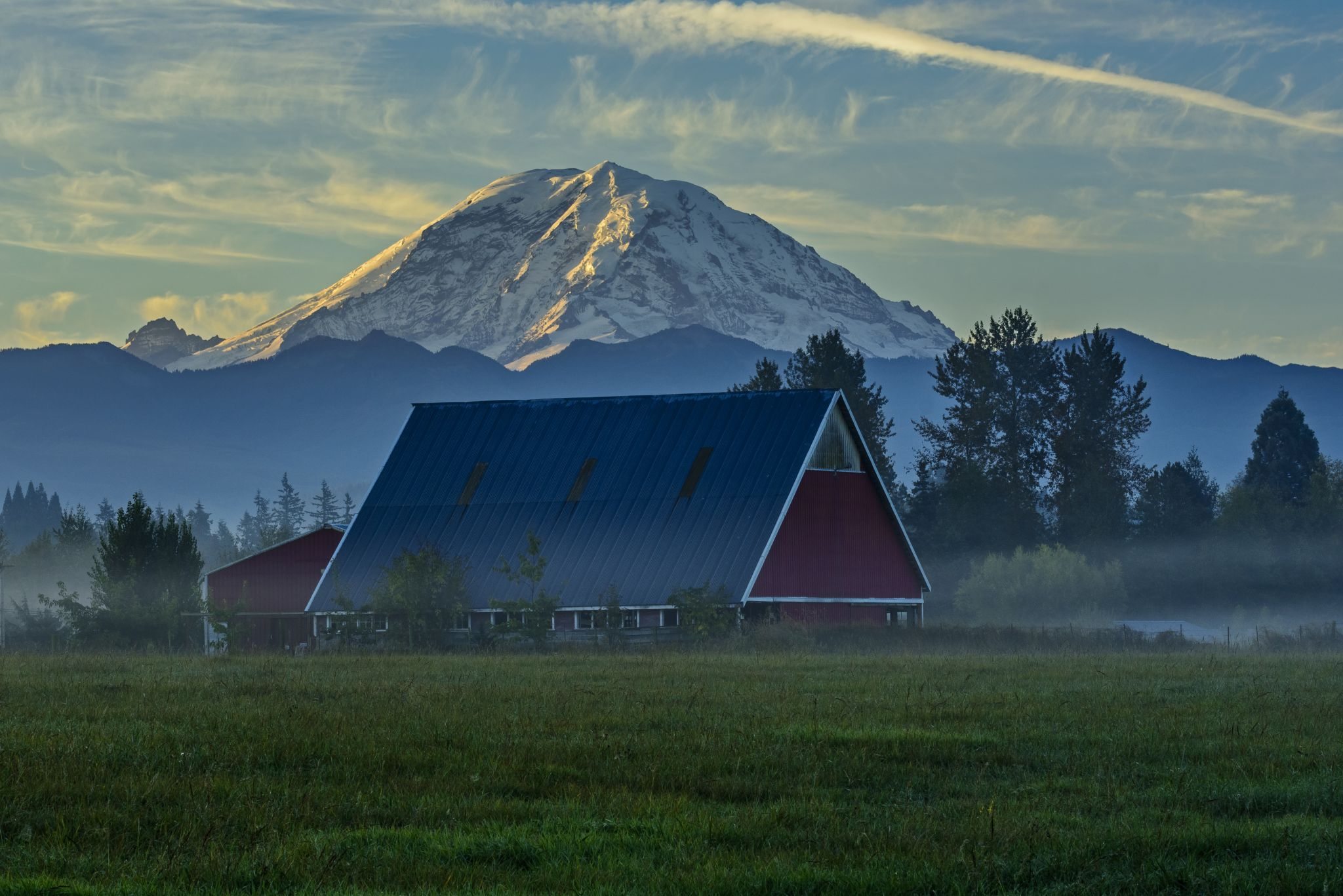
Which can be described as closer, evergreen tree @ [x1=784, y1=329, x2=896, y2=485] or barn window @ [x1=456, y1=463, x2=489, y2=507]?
barn window @ [x1=456, y1=463, x2=489, y2=507]

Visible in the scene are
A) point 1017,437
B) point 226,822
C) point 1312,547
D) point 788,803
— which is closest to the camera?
point 226,822

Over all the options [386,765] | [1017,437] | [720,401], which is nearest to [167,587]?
[720,401]

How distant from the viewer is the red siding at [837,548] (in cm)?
5703

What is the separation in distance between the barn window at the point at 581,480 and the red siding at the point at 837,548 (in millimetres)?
7557

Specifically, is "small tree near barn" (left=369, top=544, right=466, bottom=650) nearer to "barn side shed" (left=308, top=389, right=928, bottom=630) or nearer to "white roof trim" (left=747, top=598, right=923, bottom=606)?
"barn side shed" (left=308, top=389, right=928, bottom=630)

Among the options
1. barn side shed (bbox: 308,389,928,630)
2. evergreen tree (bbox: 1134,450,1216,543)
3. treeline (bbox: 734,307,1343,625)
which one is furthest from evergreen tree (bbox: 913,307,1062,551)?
barn side shed (bbox: 308,389,928,630)

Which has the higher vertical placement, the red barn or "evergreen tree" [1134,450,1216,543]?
"evergreen tree" [1134,450,1216,543]

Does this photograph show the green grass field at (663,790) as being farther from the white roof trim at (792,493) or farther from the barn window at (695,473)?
the barn window at (695,473)

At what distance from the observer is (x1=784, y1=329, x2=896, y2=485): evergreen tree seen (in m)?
96.7

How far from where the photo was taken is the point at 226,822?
42.9 feet

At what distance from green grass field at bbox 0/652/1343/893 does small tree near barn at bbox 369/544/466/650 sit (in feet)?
90.7

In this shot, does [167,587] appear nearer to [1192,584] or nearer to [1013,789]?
[1013,789]

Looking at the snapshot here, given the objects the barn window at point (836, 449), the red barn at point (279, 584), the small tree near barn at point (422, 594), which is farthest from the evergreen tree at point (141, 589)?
the barn window at point (836, 449)

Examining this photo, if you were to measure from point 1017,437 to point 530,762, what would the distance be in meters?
90.5
